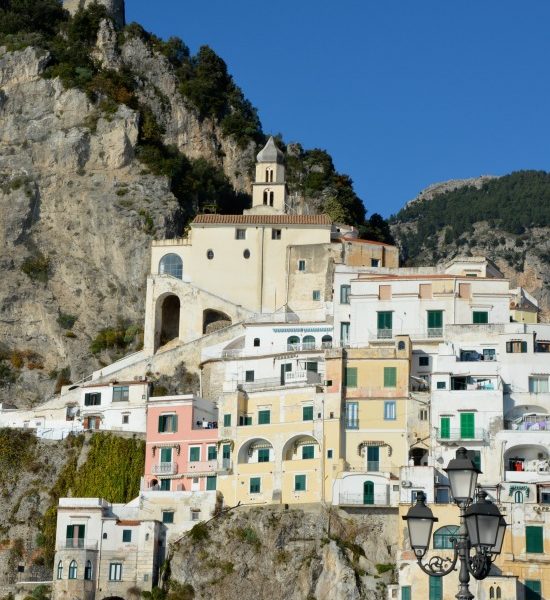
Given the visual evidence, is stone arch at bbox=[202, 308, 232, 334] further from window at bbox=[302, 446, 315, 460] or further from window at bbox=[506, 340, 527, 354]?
window at bbox=[506, 340, 527, 354]

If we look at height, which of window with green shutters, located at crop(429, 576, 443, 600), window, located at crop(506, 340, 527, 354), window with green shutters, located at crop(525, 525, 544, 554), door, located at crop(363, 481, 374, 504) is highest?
window, located at crop(506, 340, 527, 354)

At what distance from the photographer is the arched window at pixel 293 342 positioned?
7250 centimetres

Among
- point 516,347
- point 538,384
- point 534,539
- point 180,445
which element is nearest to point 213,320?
point 180,445

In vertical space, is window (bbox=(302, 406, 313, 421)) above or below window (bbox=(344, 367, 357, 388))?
below

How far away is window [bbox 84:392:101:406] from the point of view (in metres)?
72.8

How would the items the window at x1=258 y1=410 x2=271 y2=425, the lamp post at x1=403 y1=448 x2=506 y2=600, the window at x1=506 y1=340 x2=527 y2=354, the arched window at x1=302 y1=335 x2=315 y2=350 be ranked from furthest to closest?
the arched window at x1=302 y1=335 x2=315 y2=350 → the window at x1=506 y1=340 x2=527 y2=354 → the window at x1=258 y1=410 x2=271 y2=425 → the lamp post at x1=403 y1=448 x2=506 y2=600

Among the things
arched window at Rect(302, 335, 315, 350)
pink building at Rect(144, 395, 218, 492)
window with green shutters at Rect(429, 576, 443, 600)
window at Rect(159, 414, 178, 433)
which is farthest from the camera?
arched window at Rect(302, 335, 315, 350)

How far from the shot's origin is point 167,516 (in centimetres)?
6538

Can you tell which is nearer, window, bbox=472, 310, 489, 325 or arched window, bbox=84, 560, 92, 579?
arched window, bbox=84, 560, 92, 579

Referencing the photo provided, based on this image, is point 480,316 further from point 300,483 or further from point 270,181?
point 270,181

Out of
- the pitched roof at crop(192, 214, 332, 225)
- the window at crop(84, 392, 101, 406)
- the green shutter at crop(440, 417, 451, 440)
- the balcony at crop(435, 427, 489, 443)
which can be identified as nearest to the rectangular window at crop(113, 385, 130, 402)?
the window at crop(84, 392, 101, 406)

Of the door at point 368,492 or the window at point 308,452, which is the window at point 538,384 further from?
the window at point 308,452

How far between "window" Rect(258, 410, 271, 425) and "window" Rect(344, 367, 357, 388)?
3929 millimetres

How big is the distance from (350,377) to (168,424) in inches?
370
